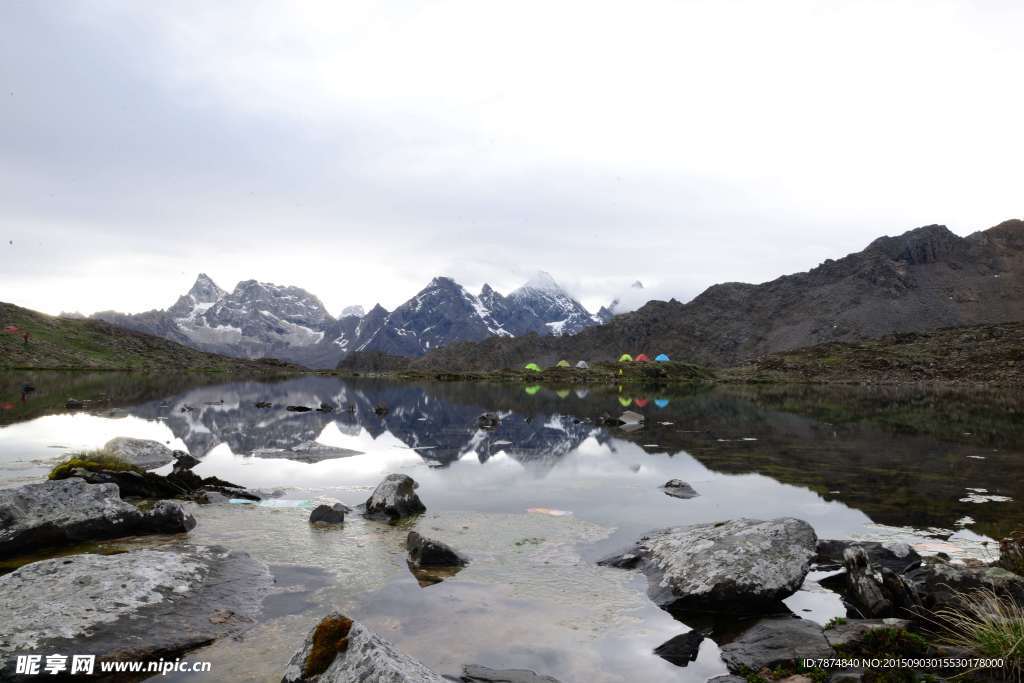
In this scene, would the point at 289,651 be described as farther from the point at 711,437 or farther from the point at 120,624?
the point at 711,437

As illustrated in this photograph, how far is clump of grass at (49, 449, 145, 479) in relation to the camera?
21.3 metres

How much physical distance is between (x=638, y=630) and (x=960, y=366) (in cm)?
22067

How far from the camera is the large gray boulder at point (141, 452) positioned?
29864 mm

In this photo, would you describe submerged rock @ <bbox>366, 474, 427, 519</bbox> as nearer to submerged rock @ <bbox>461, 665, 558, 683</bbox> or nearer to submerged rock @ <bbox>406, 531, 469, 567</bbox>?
submerged rock @ <bbox>406, 531, 469, 567</bbox>

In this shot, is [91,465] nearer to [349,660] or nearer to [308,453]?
[308,453]

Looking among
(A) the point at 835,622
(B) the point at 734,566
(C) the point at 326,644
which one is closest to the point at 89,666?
(C) the point at 326,644

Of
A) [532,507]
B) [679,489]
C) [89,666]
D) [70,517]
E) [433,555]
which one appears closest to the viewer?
[89,666]

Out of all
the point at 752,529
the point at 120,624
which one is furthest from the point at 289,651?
the point at 752,529

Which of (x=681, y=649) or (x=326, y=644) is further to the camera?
(x=681, y=649)

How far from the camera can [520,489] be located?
27125 mm

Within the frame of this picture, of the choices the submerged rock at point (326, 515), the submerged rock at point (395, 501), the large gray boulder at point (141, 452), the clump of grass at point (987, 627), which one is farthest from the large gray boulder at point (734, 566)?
the large gray boulder at point (141, 452)

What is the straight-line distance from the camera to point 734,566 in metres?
13.7

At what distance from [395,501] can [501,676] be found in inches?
483

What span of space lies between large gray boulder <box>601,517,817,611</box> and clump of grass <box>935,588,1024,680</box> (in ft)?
9.62
